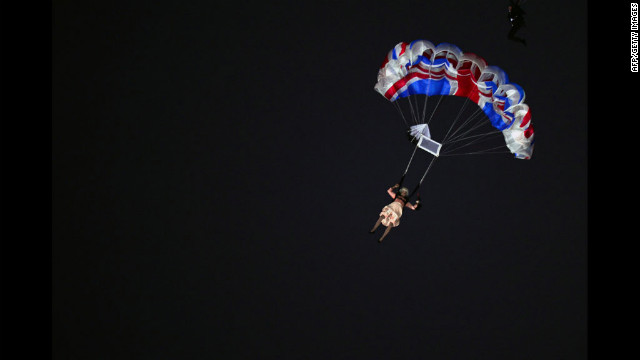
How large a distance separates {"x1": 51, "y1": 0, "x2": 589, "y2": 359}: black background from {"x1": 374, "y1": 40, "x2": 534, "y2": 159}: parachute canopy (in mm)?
834

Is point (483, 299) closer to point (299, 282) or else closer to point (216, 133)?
point (299, 282)

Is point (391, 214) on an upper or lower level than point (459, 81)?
lower

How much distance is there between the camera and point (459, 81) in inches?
161

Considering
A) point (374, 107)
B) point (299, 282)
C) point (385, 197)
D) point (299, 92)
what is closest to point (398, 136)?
point (374, 107)

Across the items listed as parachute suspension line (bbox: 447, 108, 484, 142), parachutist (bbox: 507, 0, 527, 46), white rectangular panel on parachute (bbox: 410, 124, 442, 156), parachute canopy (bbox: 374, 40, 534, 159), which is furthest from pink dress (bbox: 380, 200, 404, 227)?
parachutist (bbox: 507, 0, 527, 46)

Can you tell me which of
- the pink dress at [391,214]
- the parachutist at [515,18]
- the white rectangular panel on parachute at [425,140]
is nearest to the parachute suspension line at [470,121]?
the white rectangular panel on parachute at [425,140]

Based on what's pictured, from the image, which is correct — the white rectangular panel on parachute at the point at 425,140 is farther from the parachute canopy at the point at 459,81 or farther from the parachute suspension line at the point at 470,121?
the parachute suspension line at the point at 470,121

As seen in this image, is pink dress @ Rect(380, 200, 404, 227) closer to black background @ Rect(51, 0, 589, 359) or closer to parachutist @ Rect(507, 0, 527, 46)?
black background @ Rect(51, 0, 589, 359)

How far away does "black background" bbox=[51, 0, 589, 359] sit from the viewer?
5.07 meters

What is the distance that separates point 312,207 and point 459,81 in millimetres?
2280

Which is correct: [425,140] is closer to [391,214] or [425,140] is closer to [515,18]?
[391,214]

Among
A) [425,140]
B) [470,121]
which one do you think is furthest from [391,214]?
[470,121]

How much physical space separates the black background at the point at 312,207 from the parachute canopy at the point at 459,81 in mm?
834

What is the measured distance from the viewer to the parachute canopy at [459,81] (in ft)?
12.7
